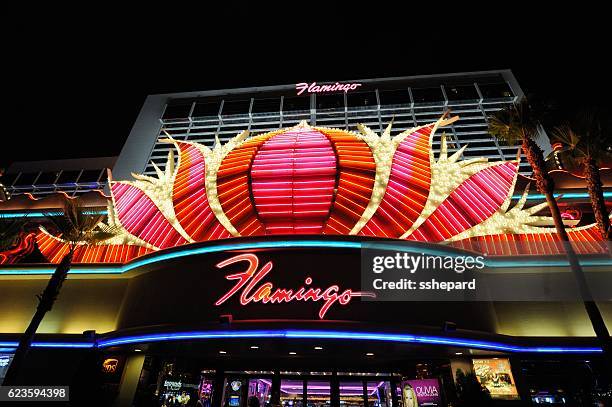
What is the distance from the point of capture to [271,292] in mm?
12867

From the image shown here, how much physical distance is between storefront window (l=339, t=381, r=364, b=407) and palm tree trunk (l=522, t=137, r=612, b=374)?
26.2ft

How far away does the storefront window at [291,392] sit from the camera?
50.3 ft

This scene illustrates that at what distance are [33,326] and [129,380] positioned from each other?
396 centimetres

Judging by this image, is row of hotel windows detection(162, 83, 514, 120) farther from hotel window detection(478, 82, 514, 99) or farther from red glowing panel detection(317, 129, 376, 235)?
red glowing panel detection(317, 129, 376, 235)

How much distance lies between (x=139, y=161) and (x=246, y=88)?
40.1 feet

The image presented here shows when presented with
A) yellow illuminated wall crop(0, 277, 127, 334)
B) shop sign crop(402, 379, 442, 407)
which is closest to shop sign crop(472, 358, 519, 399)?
shop sign crop(402, 379, 442, 407)

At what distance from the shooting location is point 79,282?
16.9 meters

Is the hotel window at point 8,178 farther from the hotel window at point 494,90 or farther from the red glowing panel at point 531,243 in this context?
the hotel window at point 494,90

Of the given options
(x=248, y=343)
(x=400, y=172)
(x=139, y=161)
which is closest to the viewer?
(x=248, y=343)

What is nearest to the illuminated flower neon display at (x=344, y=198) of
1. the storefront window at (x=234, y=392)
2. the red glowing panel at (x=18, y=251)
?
the red glowing panel at (x=18, y=251)

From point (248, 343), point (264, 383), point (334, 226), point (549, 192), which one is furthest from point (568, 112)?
point (264, 383)

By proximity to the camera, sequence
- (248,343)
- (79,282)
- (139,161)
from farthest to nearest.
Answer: (139,161)
(79,282)
(248,343)

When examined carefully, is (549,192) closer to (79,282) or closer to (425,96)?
(79,282)

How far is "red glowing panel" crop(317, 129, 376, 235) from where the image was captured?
1449cm
